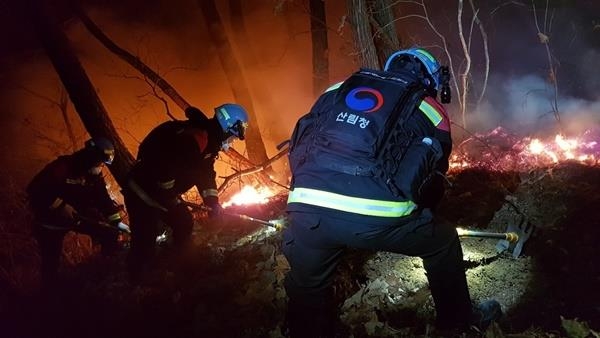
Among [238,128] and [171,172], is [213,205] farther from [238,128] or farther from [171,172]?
[238,128]

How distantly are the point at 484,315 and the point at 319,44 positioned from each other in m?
8.30

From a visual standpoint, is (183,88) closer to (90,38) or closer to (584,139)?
(90,38)

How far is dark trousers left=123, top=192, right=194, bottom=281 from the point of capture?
5453 mm

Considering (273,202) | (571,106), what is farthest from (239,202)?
(571,106)

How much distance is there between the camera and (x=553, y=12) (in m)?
12.2

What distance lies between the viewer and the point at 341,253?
10.9ft

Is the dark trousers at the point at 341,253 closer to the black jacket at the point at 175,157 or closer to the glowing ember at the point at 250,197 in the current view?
the black jacket at the point at 175,157

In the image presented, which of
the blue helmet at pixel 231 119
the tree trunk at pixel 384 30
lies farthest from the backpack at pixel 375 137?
the tree trunk at pixel 384 30

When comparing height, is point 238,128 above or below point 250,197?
below

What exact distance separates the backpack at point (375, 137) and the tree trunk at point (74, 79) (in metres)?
6.20

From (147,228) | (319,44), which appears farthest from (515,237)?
(319,44)

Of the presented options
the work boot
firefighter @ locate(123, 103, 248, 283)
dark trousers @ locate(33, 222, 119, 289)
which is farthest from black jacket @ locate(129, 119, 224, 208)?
the work boot

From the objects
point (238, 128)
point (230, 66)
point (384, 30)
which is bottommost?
point (238, 128)

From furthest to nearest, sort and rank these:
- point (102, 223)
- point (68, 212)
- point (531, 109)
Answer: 1. point (531, 109)
2. point (102, 223)
3. point (68, 212)
